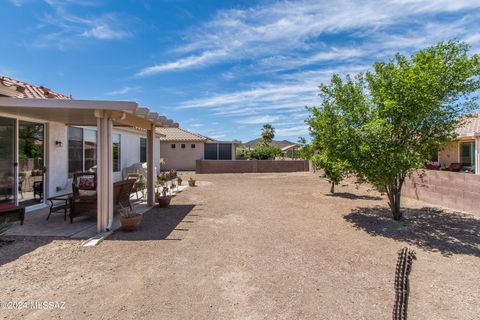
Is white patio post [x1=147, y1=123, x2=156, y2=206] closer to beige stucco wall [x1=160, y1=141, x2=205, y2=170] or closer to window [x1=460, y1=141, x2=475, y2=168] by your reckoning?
window [x1=460, y1=141, x2=475, y2=168]

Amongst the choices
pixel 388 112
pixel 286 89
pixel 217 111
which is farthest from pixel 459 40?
pixel 217 111

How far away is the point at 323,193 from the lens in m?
12.7

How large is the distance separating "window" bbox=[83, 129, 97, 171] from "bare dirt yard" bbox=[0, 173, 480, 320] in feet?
19.5

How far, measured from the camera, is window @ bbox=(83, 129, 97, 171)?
38.2 feet

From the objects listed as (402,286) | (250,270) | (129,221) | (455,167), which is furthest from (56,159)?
(455,167)

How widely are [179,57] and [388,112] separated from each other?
37.4 ft

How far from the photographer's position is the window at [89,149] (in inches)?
458

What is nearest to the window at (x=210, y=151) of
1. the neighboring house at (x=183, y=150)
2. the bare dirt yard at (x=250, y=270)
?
the neighboring house at (x=183, y=150)

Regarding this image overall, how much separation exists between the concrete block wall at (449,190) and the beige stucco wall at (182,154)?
68.3 ft

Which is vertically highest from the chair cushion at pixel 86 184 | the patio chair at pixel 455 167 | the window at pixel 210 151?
the window at pixel 210 151

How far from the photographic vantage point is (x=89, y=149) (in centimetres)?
1194

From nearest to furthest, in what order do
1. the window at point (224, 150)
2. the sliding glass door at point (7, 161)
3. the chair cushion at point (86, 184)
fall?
the sliding glass door at point (7, 161) < the chair cushion at point (86, 184) < the window at point (224, 150)

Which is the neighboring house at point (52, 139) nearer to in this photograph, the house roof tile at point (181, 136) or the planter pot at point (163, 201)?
the planter pot at point (163, 201)

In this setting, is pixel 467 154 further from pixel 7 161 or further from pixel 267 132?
pixel 267 132
